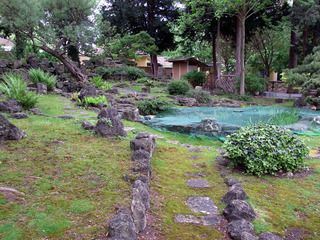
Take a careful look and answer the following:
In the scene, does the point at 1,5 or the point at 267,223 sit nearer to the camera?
the point at 267,223

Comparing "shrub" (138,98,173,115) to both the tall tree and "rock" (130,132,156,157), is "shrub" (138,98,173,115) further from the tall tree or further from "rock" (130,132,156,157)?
the tall tree

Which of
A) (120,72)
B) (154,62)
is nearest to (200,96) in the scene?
(120,72)

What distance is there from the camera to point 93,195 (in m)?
2.61

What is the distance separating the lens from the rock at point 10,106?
6421 millimetres

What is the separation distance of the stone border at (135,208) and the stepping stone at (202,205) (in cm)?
57

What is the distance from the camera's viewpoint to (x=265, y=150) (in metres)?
3.91

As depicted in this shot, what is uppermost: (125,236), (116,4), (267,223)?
(116,4)

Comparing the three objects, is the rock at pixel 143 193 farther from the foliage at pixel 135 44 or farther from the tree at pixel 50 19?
the foliage at pixel 135 44

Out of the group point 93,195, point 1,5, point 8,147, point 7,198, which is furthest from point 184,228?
point 1,5

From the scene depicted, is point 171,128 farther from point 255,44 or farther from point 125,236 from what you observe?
point 255,44

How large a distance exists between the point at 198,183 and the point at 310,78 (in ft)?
32.4

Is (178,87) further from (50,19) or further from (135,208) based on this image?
(135,208)

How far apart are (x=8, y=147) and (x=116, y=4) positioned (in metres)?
23.3

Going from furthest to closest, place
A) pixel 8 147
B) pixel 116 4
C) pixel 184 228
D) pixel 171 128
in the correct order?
pixel 116 4, pixel 171 128, pixel 8 147, pixel 184 228
